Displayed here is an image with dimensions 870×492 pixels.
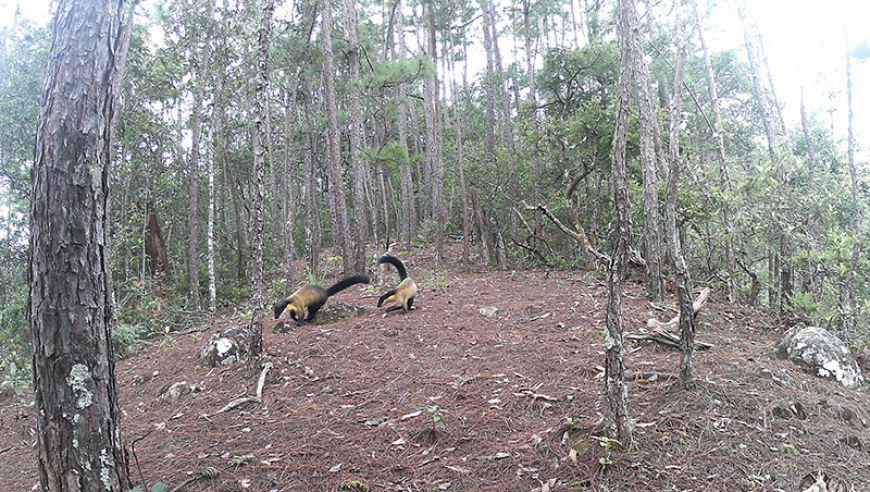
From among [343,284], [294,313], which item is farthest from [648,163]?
[294,313]

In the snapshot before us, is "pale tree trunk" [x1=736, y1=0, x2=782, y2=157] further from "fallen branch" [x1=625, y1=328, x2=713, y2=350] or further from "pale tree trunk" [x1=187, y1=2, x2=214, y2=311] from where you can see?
"pale tree trunk" [x1=187, y1=2, x2=214, y2=311]

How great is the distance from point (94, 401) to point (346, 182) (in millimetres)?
22188

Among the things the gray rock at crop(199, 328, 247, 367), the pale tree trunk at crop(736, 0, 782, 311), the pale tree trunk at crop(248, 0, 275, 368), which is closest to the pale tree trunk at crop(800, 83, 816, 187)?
the pale tree trunk at crop(736, 0, 782, 311)

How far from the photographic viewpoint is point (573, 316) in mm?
7281

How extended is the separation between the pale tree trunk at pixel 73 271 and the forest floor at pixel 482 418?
0.74 meters

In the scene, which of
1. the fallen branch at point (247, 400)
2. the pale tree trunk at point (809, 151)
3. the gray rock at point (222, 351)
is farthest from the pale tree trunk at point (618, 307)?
the pale tree trunk at point (809, 151)

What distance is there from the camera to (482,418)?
409cm

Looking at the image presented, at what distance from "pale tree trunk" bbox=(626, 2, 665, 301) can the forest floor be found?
1.17 m

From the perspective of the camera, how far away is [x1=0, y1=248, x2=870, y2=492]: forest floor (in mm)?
A: 3270

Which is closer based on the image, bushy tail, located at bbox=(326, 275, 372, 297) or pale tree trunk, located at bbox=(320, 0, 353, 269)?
bushy tail, located at bbox=(326, 275, 372, 297)

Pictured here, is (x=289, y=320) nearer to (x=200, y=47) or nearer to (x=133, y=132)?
(x=133, y=132)

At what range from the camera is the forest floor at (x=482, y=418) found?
3.27m

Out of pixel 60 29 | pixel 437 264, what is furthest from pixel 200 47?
pixel 60 29

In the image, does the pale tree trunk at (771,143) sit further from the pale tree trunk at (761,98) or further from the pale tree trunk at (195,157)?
the pale tree trunk at (195,157)
